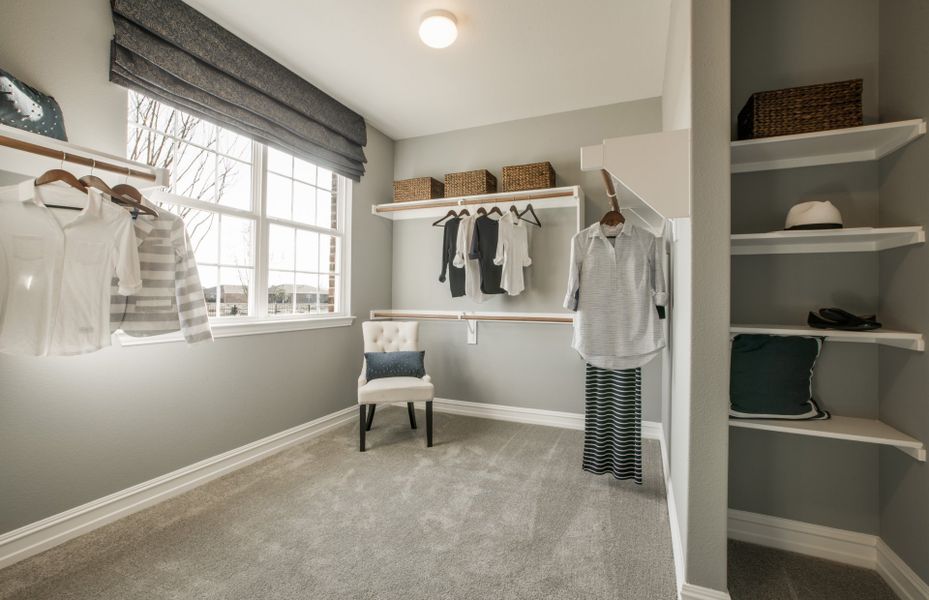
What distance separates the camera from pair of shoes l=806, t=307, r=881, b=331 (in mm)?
1418

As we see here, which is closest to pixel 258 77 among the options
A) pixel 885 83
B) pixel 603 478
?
pixel 885 83

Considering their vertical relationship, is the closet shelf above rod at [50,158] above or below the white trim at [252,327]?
above

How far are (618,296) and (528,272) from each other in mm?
1260

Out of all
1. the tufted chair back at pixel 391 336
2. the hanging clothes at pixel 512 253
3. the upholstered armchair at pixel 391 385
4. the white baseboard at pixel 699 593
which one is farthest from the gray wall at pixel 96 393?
the white baseboard at pixel 699 593

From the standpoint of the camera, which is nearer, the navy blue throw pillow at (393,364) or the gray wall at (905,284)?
the gray wall at (905,284)

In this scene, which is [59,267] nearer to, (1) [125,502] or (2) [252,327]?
(2) [252,327]

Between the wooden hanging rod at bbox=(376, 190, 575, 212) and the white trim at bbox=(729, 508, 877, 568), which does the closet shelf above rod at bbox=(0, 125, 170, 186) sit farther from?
the white trim at bbox=(729, 508, 877, 568)

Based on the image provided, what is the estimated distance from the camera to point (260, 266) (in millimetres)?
2785

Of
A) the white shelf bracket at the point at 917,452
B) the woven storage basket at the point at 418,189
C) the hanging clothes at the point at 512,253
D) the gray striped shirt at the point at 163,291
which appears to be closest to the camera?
the white shelf bracket at the point at 917,452

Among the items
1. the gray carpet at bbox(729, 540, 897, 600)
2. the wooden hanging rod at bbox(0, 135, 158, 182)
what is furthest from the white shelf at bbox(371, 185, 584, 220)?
the gray carpet at bbox(729, 540, 897, 600)

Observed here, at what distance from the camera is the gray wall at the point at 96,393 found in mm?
1674

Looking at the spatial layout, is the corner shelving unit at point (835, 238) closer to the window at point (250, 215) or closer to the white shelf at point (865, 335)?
the white shelf at point (865, 335)

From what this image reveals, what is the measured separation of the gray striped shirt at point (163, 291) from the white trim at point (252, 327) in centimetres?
20

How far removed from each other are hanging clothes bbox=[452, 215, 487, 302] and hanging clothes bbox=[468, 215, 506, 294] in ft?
0.17
